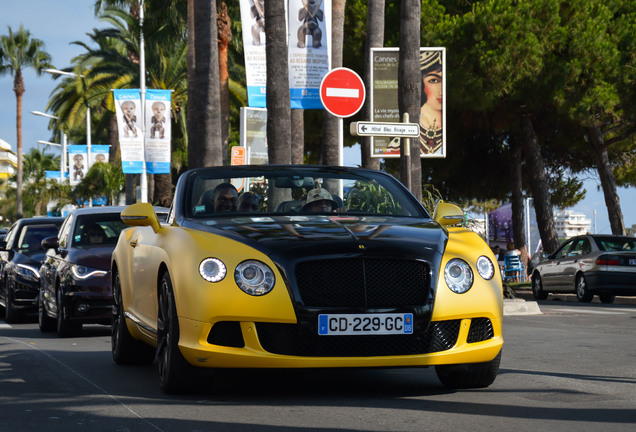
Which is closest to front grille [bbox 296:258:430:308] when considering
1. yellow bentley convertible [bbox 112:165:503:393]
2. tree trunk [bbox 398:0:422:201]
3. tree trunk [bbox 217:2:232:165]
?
yellow bentley convertible [bbox 112:165:503:393]

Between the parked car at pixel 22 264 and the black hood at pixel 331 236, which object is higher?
the black hood at pixel 331 236

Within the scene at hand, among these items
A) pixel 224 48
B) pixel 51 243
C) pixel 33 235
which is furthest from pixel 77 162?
pixel 51 243

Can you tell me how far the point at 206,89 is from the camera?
23734 millimetres

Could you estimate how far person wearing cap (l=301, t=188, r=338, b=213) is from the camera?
820 cm

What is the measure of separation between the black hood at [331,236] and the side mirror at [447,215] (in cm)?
46

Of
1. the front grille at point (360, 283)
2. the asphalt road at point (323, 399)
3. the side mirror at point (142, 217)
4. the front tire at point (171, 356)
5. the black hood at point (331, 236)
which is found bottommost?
the asphalt road at point (323, 399)

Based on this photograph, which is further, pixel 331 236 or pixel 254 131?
pixel 254 131

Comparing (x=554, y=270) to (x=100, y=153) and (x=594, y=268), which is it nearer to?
(x=594, y=268)

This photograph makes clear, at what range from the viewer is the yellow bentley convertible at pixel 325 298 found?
675 centimetres

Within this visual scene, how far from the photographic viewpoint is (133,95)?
33156 millimetres

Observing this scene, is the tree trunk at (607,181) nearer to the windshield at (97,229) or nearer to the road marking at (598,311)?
the road marking at (598,311)

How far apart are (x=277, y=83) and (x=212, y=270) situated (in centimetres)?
1227

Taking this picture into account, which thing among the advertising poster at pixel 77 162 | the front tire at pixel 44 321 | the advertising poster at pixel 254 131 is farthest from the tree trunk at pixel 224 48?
the front tire at pixel 44 321

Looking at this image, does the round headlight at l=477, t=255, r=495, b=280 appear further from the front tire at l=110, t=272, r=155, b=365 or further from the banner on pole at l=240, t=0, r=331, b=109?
the banner on pole at l=240, t=0, r=331, b=109
